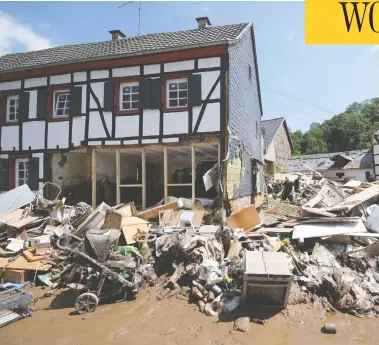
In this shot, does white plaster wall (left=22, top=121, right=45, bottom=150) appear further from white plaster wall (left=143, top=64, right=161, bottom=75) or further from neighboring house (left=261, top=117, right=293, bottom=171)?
neighboring house (left=261, top=117, right=293, bottom=171)

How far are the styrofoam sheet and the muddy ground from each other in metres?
2.40

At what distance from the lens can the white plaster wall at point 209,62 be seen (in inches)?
408

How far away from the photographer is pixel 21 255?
8.12m

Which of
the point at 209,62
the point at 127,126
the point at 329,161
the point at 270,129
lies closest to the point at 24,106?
the point at 127,126

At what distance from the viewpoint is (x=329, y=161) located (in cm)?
3931

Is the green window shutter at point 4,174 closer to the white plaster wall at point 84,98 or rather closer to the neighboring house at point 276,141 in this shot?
Result: the white plaster wall at point 84,98

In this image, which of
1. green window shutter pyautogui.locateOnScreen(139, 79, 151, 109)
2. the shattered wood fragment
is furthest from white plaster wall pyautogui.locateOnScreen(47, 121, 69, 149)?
the shattered wood fragment

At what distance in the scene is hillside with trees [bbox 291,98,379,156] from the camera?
47.2 metres

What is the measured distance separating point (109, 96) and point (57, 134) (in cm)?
267

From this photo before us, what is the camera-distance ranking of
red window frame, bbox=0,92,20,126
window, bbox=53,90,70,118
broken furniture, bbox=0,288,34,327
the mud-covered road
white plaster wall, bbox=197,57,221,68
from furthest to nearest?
red window frame, bbox=0,92,20,126 → window, bbox=53,90,70,118 → white plaster wall, bbox=197,57,221,68 → broken furniture, bbox=0,288,34,327 → the mud-covered road

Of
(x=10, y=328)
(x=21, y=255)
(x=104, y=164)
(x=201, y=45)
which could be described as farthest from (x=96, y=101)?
(x=10, y=328)

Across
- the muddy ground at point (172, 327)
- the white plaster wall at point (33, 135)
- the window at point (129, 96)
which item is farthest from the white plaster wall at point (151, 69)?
the muddy ground at point (172, 327)

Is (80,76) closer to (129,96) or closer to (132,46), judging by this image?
(129,96)

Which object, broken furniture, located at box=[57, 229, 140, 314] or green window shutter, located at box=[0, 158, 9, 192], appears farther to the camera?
green window shutter, located at box=[0, 158, 9, 192]
